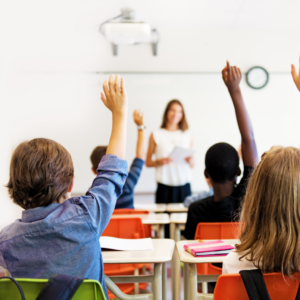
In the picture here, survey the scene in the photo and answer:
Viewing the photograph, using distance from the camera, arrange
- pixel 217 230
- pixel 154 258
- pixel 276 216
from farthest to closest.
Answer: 1. pixel 217 230
2. pixel 154 258
3. pixel 276 216

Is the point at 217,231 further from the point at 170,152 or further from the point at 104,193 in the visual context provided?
the point at 170,152

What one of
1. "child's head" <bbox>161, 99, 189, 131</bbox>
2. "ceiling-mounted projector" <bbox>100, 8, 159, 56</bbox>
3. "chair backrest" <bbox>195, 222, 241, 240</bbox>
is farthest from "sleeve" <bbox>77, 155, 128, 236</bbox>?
"ceiling-mounted projector" <bbox>100, 8, 159, 56</bbox>

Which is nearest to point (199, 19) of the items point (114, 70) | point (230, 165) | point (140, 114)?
point (114, 70)

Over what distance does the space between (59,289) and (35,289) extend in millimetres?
111

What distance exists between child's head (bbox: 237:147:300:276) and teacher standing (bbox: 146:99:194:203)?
2.44 meters

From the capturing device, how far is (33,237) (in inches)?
34.6

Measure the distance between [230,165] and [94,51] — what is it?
325 cm

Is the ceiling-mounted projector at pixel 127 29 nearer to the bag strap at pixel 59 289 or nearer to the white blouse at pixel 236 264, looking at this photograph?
the white blouse at pixel 236 264

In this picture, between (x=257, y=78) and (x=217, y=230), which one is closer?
(x=217, y=230)

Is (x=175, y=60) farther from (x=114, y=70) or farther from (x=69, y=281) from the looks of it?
(x=69, y=281)

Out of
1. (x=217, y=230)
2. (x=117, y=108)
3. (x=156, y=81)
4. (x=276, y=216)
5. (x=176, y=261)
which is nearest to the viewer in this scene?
(x=276, y=216)

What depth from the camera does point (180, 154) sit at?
324cm

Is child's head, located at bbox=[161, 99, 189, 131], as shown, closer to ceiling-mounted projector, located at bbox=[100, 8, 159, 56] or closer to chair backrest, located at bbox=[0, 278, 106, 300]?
ceiling-mounted projector, located at bbox=[100, 8, 159, 56]

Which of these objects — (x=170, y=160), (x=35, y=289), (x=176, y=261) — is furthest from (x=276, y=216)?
(x=170, y=160)
